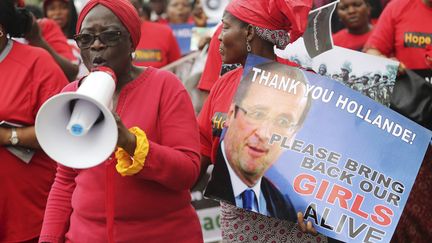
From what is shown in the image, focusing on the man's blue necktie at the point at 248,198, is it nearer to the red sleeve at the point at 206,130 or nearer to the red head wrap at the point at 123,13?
the red sleeve at the point at 206,130

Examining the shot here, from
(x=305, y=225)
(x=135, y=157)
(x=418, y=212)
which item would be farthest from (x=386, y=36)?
(x=135, y=157)

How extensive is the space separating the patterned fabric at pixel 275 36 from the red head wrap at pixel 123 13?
66cm

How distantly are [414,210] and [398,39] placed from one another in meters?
1.78

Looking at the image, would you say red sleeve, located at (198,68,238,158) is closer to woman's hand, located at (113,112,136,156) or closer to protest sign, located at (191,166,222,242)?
woman's hand, located at (113,112,136,156)

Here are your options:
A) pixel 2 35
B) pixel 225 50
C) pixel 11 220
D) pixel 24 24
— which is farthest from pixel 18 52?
pixel 225 50

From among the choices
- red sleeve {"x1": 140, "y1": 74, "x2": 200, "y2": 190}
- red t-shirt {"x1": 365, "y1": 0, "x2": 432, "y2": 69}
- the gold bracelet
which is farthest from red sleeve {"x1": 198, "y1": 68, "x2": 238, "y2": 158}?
red t-shirt {"x1": 365, "y1": 0, "x2": 432, "y2": 69}

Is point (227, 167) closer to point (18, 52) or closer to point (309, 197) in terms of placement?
point (309, 197)

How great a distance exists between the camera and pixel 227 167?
3.87 metres

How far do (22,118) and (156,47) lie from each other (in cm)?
396

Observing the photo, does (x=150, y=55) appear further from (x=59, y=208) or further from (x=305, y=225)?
(x=305, y=225)

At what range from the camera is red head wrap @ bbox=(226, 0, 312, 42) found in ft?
13.4

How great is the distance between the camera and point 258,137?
380cm

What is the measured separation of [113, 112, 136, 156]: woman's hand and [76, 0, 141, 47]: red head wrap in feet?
1.78

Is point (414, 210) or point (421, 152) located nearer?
point (421, 152)
